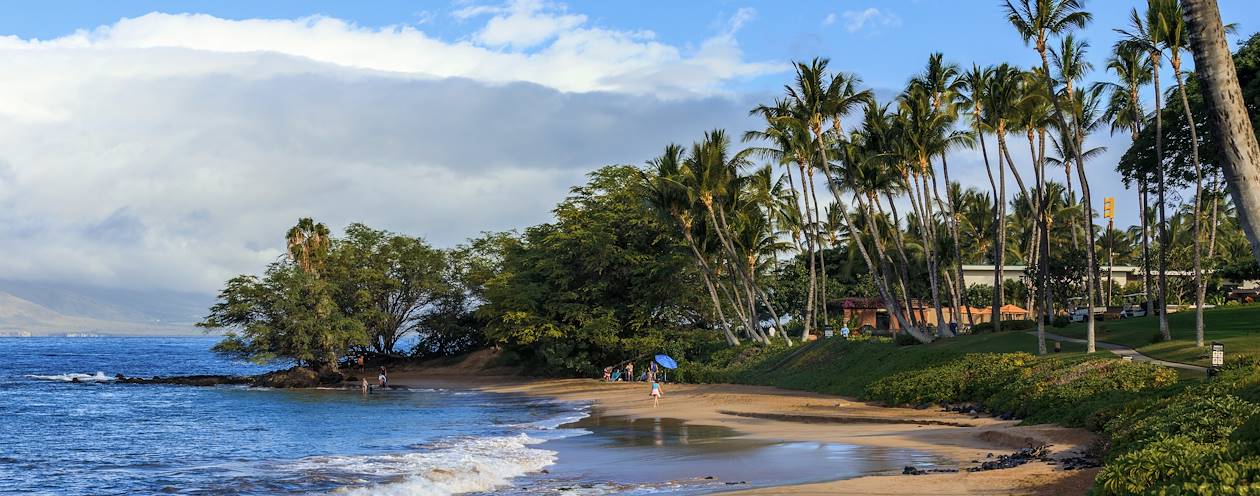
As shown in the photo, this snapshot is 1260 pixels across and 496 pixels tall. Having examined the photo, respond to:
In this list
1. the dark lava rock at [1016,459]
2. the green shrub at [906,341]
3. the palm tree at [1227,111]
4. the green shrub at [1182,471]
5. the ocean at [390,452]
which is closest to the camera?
the palm tree at [1227,111]

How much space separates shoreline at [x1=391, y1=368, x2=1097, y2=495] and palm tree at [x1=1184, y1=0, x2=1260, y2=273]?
645 centimetres

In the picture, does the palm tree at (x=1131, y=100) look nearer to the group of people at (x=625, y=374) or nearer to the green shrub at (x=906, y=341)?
the green shrub at (x=906, y=341)

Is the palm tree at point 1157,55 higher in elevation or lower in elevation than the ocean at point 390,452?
higher

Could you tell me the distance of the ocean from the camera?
19219mm

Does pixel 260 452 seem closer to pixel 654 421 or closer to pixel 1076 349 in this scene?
pixel 654 421

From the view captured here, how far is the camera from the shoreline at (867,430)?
14.8 metres

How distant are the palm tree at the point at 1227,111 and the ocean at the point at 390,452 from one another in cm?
972

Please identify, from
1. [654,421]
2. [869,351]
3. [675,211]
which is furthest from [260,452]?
[675,211]

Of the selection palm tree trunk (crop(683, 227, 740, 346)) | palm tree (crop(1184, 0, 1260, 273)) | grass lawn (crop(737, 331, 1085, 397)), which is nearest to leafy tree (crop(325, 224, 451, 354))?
palm tree trunk (crop(683, 227, 740, 346))

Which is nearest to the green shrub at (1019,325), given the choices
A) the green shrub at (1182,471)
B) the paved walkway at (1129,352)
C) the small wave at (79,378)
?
the paved walkway at (1129,352)

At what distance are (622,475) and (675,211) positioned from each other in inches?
1289

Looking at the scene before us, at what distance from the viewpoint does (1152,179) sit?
41.2 meters

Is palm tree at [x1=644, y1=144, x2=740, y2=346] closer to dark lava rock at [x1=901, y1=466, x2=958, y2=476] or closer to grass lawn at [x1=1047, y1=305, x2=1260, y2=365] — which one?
grass lawn at [x1=1047, y1=305, x2=1260, y2=365]

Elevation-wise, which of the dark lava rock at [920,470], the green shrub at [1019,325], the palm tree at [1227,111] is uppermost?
the palm tree at [1227,111]
